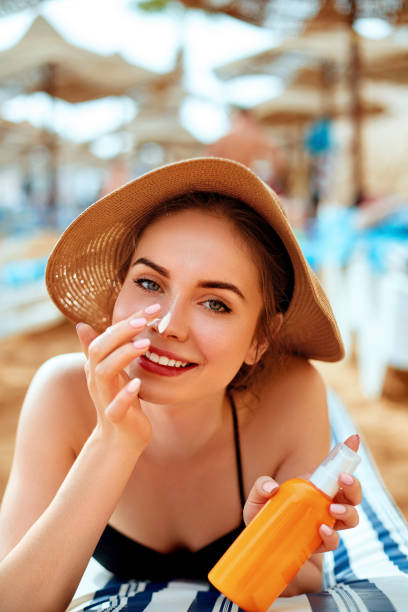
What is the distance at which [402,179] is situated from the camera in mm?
18078

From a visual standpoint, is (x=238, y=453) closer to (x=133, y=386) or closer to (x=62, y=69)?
(x=133, y=386)

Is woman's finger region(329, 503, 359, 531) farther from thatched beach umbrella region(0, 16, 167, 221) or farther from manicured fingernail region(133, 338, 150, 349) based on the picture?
thatched beach umbrella region(0, 16, 167, 221)

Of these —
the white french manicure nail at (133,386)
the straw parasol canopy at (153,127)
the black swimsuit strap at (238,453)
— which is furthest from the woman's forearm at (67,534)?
the straw parasol canopy at (153,127)

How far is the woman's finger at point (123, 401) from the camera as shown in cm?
94

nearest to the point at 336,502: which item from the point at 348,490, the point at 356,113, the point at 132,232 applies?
the point at 348,490

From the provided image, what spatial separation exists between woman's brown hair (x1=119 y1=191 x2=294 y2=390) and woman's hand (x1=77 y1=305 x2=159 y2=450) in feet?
1.22

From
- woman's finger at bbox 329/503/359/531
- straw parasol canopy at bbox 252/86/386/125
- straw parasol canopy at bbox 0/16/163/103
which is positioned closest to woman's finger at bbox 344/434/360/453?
woman's finger at bbox 329/503/359/531

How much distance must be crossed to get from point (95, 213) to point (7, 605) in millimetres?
815

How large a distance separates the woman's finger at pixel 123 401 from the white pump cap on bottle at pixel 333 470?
0.35 metres

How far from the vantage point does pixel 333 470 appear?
3.08ft

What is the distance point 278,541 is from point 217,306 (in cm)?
49

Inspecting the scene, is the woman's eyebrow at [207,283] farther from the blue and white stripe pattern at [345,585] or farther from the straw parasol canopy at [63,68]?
the straw parasol canopy at [63,68]

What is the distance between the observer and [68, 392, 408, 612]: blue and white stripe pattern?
1.05 metres

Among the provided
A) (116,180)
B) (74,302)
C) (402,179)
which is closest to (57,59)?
(116,180)
